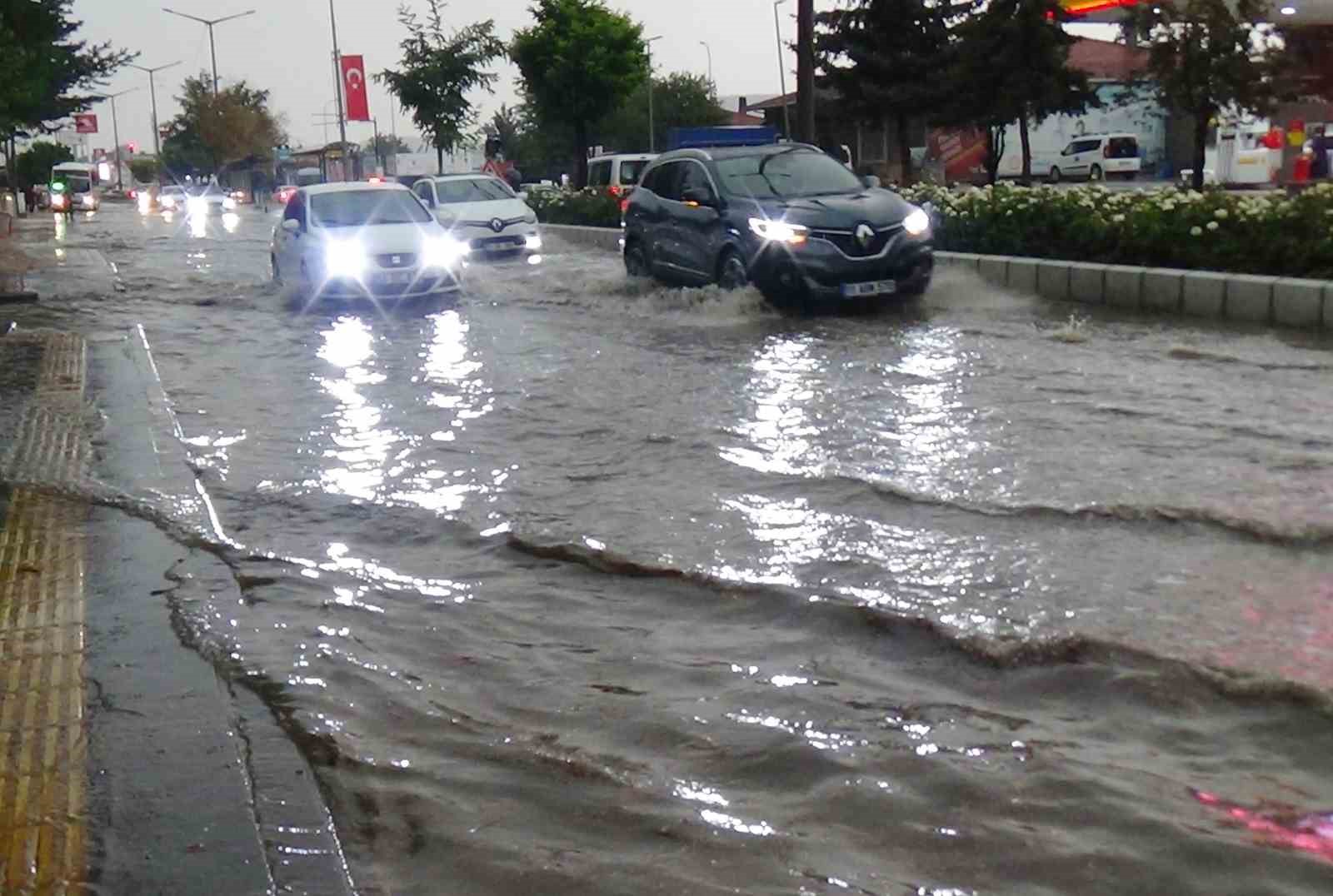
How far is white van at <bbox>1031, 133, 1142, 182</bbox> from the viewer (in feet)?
164

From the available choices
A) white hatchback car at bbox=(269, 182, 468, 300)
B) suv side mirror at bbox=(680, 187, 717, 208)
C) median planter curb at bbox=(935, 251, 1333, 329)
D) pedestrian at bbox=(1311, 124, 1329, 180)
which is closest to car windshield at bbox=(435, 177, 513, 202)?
white hatchback car at bbox=(269, 182, 468, 300)

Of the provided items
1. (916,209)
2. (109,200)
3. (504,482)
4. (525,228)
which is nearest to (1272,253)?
(916,209)

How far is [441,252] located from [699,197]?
10.7ft

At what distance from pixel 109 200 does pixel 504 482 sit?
10373cm

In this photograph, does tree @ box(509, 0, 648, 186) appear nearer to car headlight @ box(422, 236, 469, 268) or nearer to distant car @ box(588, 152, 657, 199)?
distant car @ box(588, 152, 657, 199)

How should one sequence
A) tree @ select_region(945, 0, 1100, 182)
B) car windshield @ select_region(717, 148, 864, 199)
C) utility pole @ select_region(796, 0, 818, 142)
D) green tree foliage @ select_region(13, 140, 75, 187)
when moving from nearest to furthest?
car windshield @ select_region(717, 148, 864, 199) < utility pole @ select_region(796, 0, 818, 142) < tree @ select_region(945, 0, 1100, 182) < green tree foliage @ select_region(13, 140, 75, 187)

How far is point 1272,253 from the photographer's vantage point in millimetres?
13219

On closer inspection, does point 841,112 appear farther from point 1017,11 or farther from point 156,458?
point 156,458

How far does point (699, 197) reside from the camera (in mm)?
15617

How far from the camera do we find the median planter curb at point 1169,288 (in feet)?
40.0

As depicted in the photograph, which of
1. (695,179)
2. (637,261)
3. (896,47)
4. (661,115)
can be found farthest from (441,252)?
(661,115)

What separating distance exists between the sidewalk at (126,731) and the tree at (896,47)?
40622 mm

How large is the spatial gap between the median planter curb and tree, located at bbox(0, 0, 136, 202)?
15804mm

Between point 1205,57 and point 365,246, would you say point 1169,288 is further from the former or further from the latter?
point 1205,57
